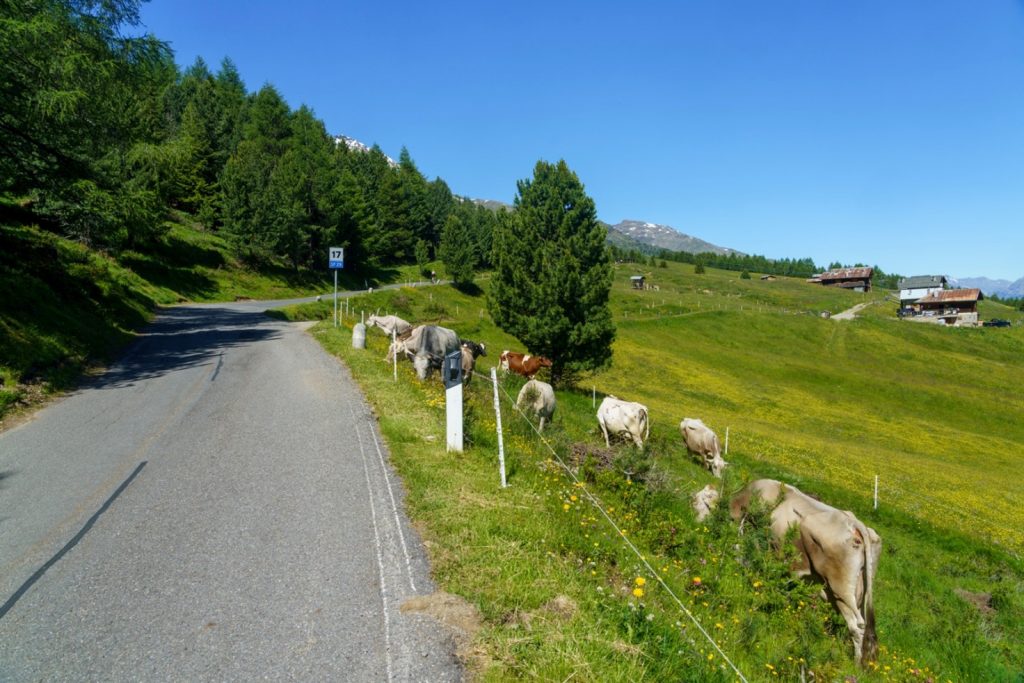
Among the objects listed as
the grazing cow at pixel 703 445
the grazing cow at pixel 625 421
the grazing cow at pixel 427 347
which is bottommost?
the grazing cow at pixel 703 445

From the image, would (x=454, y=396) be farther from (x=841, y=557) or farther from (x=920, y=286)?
(x=920, y=286)

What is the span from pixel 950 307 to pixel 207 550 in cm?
12973

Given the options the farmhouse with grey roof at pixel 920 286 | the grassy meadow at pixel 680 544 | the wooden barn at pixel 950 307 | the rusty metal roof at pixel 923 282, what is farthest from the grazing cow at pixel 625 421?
the rusty metal roof at pixel 923 282

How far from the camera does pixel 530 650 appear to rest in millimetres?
4254

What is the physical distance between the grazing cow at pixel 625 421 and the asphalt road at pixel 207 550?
9.11 m

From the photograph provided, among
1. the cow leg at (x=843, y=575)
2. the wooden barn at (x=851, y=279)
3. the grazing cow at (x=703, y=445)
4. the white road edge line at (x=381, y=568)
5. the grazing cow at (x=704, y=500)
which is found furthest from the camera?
the wooden barn at (x=851, y=279)

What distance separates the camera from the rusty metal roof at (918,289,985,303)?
10150 centimetres

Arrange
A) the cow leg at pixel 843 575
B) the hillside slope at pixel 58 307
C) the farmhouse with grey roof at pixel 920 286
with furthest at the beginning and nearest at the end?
1. the farmhouse with grey roof at pixel 920 286
2. the hillside slope at pixel 58 307
3. the cow leg at pixel 843 575

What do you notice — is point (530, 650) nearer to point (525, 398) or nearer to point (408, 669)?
point (408, 669)

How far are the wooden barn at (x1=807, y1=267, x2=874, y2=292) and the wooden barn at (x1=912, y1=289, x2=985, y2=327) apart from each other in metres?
35.9

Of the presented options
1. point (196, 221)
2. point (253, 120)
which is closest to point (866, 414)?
point (196, 221)

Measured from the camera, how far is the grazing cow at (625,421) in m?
18.4

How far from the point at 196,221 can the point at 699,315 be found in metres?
60.3

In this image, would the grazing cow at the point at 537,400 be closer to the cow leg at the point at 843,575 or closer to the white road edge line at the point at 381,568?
the white road edge line at the point at 381,568
